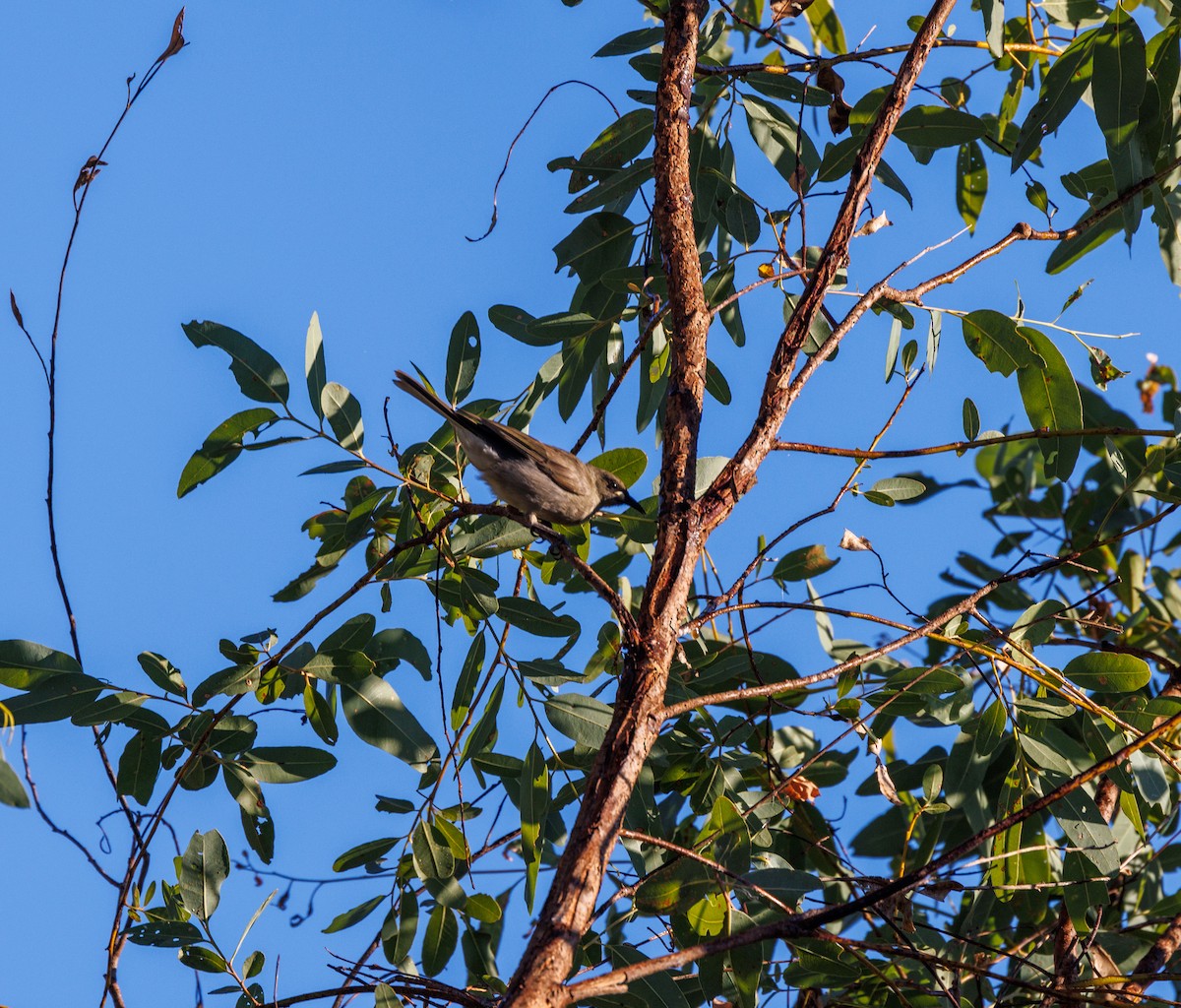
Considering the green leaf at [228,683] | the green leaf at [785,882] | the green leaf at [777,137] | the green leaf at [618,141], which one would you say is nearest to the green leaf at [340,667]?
the green leaf at [228,683]

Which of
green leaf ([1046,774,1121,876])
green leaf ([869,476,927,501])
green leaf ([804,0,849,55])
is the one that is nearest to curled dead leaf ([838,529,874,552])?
green leaf ([869,476,927,501])

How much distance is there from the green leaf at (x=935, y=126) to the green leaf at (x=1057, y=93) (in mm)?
164

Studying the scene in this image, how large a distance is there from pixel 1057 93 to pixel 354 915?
3.53 m

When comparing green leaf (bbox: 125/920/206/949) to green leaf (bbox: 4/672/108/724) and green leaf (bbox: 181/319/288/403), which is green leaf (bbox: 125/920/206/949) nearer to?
green leaf (bbox: 4/672/108/724)

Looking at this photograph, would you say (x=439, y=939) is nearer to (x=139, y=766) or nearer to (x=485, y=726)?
(x=485, y=726)

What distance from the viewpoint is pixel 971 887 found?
2.56 meters

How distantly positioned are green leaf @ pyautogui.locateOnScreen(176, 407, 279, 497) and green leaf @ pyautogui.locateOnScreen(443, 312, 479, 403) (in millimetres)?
593

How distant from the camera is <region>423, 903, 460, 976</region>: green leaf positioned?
330 cm

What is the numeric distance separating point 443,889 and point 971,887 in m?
1.48

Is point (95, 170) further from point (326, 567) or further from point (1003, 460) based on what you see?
point (1003, 460)

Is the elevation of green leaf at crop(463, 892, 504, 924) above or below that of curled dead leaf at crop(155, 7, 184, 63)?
below

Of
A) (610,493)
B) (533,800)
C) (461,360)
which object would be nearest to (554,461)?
(610,493)

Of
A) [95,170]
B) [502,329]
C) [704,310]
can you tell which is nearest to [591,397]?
[502,329]

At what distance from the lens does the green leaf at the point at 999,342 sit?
3656mm
